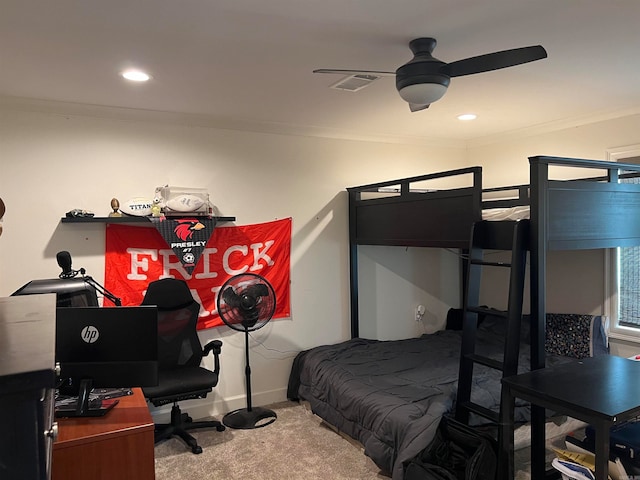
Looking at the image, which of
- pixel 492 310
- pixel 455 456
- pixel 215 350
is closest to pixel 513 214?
pixel 492 310

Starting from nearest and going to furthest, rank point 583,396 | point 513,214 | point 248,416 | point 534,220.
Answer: point 583,396
point 534,220
point 513,214
point 248,416

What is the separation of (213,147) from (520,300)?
2.53 meters

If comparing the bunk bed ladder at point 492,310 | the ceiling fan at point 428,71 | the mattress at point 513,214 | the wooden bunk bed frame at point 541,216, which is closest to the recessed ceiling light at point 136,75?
the ceiling fan at point 428,71

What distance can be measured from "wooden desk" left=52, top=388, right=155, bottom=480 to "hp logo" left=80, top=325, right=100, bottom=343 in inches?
12.0

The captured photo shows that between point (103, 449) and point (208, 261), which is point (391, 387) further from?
point (103, 449)

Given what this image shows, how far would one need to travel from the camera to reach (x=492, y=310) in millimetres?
2709

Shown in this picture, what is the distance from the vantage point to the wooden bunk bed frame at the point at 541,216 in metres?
2.46

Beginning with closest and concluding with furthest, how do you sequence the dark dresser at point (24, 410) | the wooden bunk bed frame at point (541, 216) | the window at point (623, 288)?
the dark dresser at point (24, 410) → the wooden bunk bed frame at point (541, 216) → the window at point (623, 288)

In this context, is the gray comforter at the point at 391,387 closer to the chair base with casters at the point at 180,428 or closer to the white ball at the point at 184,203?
the chair base with casters at the point at 180,428

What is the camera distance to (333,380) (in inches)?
137

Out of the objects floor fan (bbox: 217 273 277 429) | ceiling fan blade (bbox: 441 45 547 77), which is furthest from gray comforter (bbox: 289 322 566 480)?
ceiling fan blade (bbox: 441 45 547 77)

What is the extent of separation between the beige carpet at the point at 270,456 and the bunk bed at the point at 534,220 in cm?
15

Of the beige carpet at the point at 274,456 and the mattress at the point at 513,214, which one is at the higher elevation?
the mattress at the point at 513,214

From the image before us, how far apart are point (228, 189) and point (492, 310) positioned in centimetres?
222
